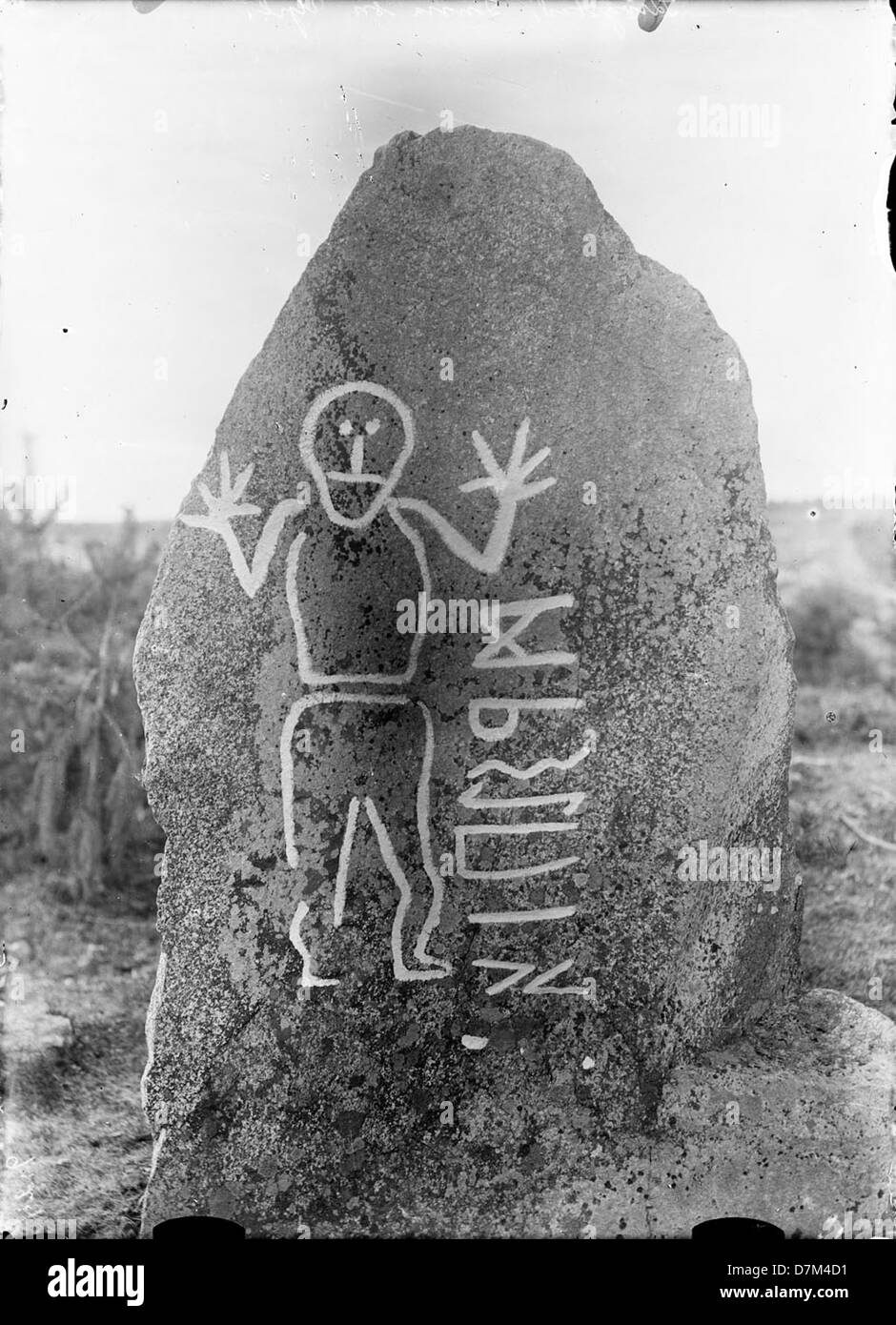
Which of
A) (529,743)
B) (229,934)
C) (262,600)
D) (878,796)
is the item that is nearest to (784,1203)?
(529,743)

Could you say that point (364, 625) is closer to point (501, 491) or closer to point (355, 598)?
point (355, 598)

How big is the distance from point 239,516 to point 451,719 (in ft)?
1.90

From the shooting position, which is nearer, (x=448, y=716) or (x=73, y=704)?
(x=448, y=716)

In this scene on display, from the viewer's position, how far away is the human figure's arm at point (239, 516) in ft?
9.29

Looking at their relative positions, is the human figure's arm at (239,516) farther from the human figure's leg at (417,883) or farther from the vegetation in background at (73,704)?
the vegetation in background at (73,704)

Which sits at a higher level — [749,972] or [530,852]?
[530,852]

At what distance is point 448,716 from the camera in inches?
111

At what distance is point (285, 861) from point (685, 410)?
3.89 feet

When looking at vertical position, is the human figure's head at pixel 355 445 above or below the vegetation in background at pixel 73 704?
above

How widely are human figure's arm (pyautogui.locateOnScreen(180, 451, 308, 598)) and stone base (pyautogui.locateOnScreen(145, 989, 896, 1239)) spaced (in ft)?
3.68

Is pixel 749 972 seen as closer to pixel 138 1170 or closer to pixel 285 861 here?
pixel 285 861

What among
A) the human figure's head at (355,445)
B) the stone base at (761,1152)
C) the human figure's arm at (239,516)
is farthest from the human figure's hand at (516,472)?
the stone base at (761,1152)

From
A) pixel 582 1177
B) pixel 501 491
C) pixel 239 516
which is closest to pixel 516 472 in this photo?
pixel 501 491

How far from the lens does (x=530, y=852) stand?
2.82 metres
